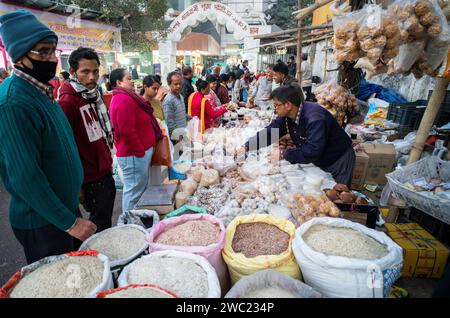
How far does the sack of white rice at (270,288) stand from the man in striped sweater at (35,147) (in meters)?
0.96

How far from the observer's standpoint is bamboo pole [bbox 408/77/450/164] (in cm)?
257

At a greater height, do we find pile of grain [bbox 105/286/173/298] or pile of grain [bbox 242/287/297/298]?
pile of grain [bbox 105/286/173/298]

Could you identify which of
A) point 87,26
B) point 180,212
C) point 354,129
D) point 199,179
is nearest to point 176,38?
point 87,26

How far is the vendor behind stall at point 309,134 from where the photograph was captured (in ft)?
9.05

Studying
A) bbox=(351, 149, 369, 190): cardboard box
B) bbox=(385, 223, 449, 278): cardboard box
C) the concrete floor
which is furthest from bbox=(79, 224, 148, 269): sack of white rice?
bbox=(351, 149, 369, 190): cardboard box

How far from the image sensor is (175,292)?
51.2 inches

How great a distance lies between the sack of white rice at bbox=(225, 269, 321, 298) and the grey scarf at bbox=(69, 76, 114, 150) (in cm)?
190

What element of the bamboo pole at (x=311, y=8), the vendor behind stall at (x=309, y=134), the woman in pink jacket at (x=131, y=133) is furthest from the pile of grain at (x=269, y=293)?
the bamboo pole at (x=311, y=8)

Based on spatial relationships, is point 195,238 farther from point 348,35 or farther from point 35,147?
point 348,35

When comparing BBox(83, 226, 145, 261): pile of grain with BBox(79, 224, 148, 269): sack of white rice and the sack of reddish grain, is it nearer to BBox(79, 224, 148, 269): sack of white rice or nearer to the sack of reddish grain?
BBox(79, 224, 148, 269): sack of white rice

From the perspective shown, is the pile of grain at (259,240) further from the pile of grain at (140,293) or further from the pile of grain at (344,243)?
the pile of grain at (140,293)

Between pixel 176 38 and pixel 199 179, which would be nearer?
pixel 199 179
